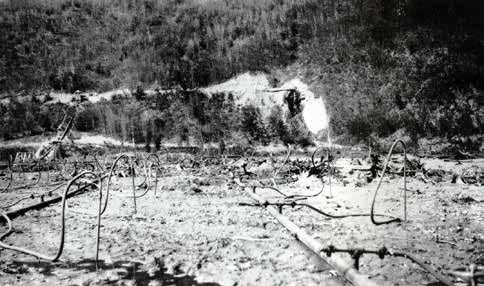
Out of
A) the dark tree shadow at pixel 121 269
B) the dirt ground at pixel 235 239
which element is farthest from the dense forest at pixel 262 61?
Answer: the dark tree shadow at pixel 121 269

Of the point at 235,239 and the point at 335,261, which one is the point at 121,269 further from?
the point at 335,261

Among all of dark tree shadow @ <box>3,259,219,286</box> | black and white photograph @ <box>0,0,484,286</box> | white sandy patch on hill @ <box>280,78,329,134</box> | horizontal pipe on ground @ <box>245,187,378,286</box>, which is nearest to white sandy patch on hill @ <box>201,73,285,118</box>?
black and white photograph @ <box>0,0,484,286</box>

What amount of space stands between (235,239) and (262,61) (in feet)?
78.6

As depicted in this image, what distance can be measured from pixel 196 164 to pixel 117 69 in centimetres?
1710

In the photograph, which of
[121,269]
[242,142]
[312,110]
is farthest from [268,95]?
[121,269]

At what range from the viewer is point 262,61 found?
28.5m

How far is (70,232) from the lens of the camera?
6504 mm

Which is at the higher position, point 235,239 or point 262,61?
point 262,61

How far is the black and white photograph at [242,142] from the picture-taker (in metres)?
4.84

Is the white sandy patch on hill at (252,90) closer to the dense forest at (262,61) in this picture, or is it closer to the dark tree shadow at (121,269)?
the dense forest at (262,61)

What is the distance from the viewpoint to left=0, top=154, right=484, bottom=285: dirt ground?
4.33 meters

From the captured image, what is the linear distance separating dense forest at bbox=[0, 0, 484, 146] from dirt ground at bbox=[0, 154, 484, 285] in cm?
1376

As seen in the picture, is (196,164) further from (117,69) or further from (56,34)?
(56,34)

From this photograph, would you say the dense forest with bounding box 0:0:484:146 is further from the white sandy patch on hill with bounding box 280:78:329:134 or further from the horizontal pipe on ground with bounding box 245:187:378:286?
the horizontal pipe on ground with bounding box 245:187:378:286
